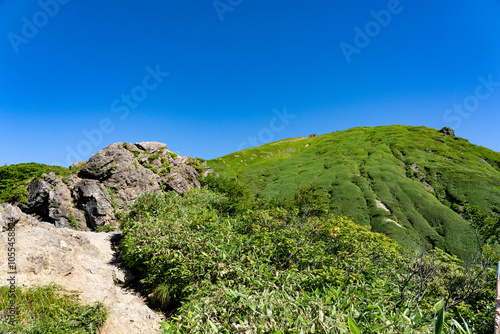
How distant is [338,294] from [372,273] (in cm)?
427

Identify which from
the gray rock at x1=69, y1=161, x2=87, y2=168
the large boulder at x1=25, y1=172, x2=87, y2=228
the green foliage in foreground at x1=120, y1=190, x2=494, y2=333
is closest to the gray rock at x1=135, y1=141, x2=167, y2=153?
the gray rock at x1=69, y1=161, x2=87, y2=168

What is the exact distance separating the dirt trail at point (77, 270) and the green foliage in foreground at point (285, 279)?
855 millimetres

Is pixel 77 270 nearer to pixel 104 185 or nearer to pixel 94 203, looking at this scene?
pixel 94 203

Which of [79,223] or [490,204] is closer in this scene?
[79,223]

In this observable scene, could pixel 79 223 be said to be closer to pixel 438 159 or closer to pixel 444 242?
pixel 444 242

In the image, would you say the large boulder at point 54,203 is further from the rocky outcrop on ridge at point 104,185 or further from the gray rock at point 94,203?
the gray rock at point 94,203

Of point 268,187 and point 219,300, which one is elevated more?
point 268,187

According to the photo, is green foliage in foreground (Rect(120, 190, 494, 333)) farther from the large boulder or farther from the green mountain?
the green mountain

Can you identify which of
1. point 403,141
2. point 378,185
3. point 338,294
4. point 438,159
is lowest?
point 338,294

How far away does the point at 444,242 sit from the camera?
36.3m

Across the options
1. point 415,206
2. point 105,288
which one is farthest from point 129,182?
point 415,206

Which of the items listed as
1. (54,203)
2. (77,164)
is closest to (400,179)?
(77,164)

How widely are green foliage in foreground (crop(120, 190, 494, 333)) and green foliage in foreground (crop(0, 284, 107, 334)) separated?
2293 millimetres

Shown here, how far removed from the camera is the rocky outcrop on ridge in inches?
883
